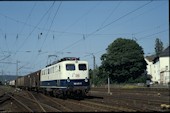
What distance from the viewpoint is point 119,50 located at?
87.1m

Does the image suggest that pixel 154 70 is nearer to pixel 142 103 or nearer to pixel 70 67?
pixel 70 67

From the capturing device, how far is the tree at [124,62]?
80875 mm

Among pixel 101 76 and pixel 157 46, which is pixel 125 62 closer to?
pixel 101 76

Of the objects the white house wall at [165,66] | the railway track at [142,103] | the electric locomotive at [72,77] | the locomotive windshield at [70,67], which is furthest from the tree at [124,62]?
the railway track at [142,103]

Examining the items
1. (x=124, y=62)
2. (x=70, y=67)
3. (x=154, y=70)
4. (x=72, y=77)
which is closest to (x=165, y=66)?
(x=124, y=62)

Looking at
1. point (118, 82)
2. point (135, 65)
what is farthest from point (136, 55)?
point (118, 82)

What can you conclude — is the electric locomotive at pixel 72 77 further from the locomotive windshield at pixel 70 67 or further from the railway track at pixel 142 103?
the railway track at pixel 142 103

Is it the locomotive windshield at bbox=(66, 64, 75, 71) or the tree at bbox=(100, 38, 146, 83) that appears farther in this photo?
the tree at bbox=(100, 38, 146, 83)

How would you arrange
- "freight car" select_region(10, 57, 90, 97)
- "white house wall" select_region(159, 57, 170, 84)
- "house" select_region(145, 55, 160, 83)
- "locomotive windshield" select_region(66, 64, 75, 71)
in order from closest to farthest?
1. "freight car" select_region(10, 57, 90, 97)
2. "locomotive windshield" select_region(66, 64, 75, 71)
3. "white house wall" select_region(159, 57, 170, 84)
4. "house" select_region(145, 55, 160, 83)

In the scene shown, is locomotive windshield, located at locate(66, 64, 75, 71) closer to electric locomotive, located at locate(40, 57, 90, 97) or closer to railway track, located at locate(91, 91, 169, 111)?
electric locomotive, located at locate(40, 57, 90, 97)

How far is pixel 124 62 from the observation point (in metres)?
81.7

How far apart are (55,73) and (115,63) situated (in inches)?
2056

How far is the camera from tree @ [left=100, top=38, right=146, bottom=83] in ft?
265

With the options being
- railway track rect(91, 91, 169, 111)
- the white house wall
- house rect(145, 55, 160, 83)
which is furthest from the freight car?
house rect(145, 55, 160, 83)
